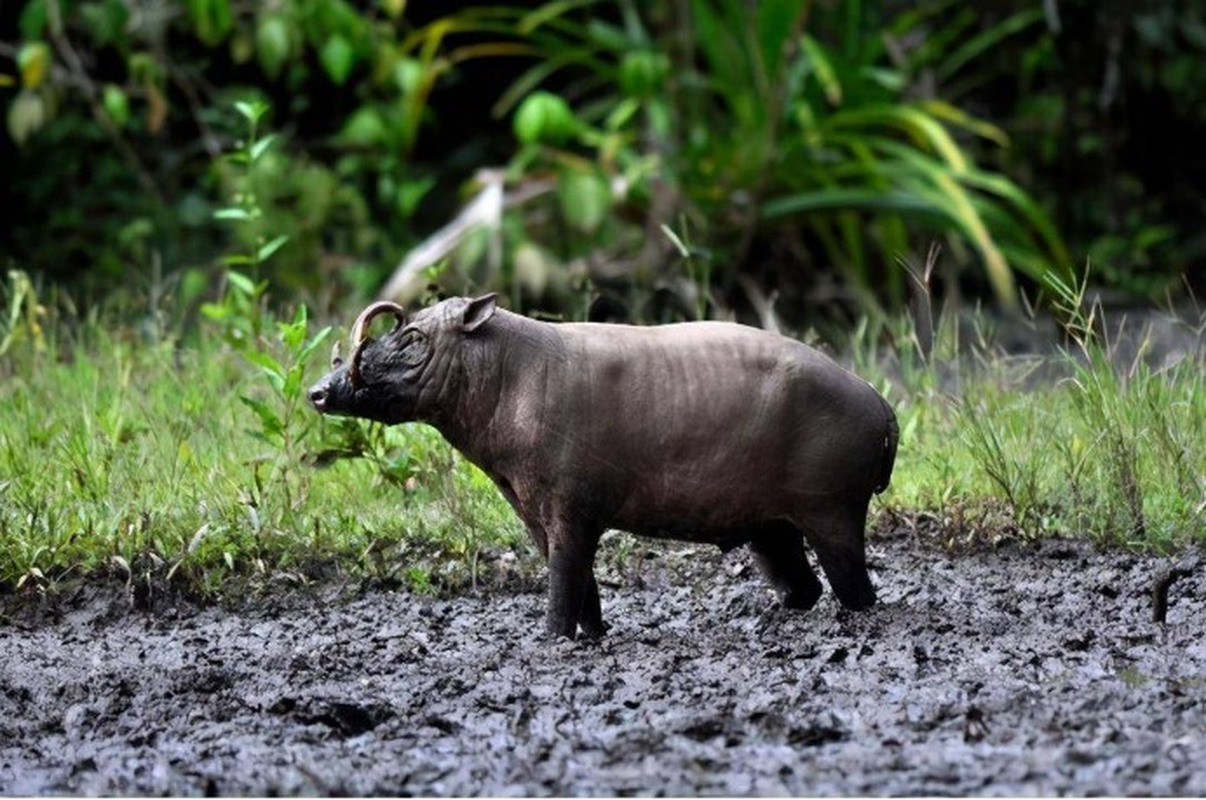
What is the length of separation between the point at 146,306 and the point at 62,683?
143 inches

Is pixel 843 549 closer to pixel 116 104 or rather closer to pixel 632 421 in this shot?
pixel 632 421

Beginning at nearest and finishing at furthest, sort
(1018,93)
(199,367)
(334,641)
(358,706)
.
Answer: (358,706)
(334,641)
(199,367)
(1018,93)

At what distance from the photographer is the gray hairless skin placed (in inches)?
161

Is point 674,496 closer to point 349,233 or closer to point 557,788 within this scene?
point 557,788

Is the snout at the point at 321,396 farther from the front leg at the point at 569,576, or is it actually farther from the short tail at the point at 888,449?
the short tail at the point at 888,449

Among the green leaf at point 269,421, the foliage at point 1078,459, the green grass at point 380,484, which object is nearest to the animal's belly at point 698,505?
the green grass at point 380,484

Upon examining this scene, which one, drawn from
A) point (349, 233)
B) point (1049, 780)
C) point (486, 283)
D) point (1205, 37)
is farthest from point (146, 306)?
point (1205, 37)

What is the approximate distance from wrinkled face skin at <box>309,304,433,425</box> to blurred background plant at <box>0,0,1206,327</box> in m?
2.64

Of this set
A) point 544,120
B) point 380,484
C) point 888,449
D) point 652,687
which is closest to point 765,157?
point 544,120

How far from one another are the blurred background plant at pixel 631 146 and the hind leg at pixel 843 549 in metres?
2.73

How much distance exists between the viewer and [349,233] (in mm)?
9961

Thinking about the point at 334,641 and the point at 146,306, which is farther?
the point at 146,306

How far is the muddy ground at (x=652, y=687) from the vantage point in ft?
10.8

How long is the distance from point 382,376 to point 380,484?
121cm
